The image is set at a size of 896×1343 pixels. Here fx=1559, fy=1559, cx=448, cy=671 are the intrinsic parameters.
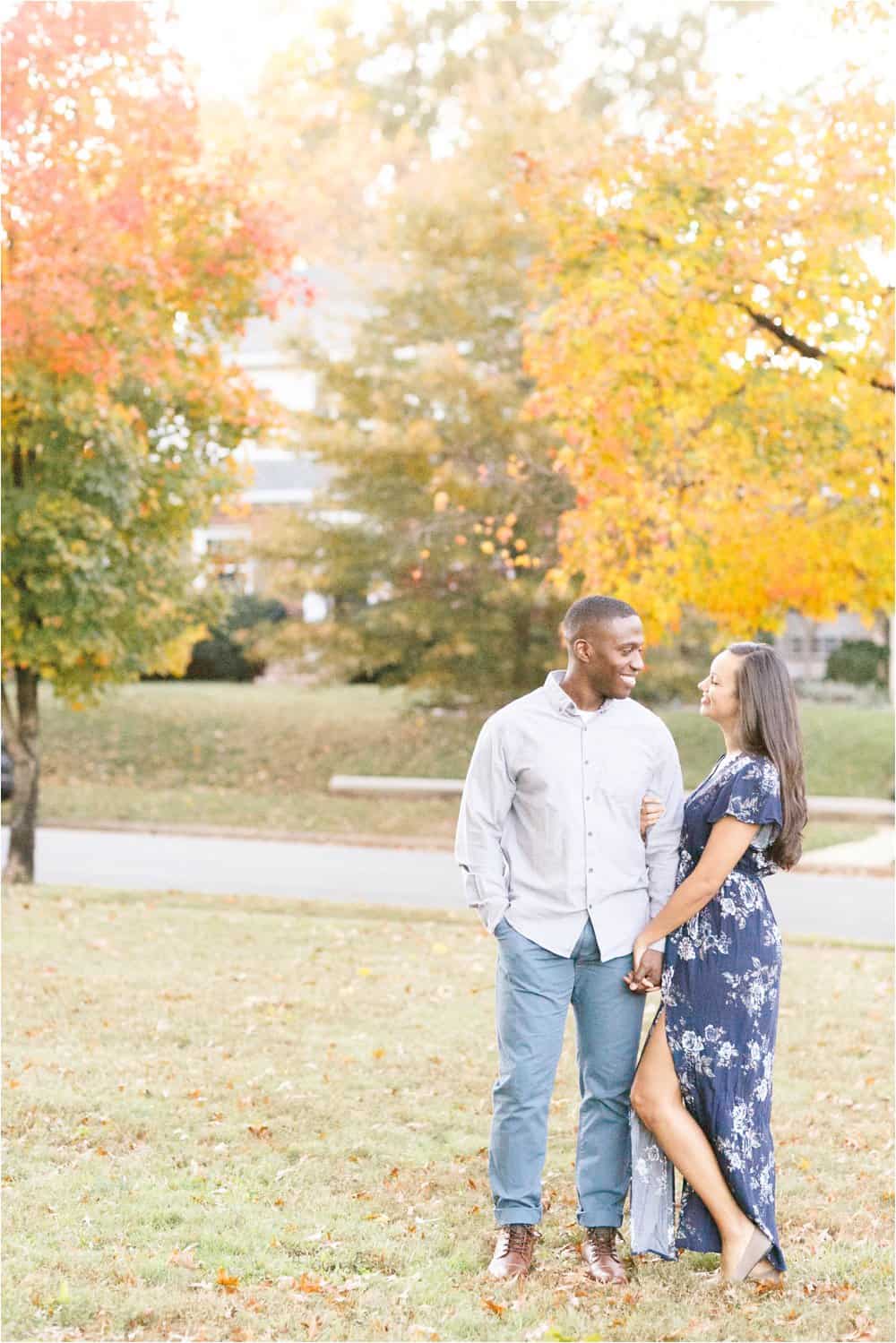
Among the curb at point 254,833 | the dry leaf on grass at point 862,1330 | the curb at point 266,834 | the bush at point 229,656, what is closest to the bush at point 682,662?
the curb at point 266,834

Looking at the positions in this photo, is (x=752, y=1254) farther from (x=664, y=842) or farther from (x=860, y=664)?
(x=860, y=664)

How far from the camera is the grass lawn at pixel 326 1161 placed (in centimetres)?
441

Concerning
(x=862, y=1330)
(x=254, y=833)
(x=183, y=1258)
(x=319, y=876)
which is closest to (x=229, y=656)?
(x=254, y=833)

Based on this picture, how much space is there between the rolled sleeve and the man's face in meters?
0.26

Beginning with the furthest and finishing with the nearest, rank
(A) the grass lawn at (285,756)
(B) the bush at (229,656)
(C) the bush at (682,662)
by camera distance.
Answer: (B) the bush at (229,656) < (C) the bush at (682,662) < (A) the grass lawn at (285,756)

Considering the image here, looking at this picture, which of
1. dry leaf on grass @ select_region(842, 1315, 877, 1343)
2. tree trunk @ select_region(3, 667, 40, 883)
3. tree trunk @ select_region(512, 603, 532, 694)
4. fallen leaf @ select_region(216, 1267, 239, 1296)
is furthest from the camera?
tree trunk @ select_region(512, 603, 532, 694)

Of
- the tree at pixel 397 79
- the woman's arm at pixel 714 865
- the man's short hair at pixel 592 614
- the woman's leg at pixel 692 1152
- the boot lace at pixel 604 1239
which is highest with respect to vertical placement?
the tree at pixel 397 79

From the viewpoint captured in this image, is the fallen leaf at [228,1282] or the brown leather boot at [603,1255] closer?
the fallen leaf at [228,1282]

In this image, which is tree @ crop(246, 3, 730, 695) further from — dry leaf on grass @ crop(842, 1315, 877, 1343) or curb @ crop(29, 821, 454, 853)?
dry leaf on grass @ crop(842, 1315, 877, 1343)

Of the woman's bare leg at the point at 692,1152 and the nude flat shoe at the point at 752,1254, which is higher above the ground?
the woman's bare leg at the point at 692,1152

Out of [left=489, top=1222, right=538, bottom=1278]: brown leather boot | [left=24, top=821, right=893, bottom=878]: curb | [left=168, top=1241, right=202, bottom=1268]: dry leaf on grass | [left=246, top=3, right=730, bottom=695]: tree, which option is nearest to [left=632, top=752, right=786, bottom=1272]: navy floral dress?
[left=489, top=1222, right=538, bottom=1278]: brown leather boot

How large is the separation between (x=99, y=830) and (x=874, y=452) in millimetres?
11554

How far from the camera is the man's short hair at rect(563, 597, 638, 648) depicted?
186 inches

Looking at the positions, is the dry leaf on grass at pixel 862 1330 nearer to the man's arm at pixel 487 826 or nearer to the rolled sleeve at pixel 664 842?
the rolled sleeve at pixel 664 842
